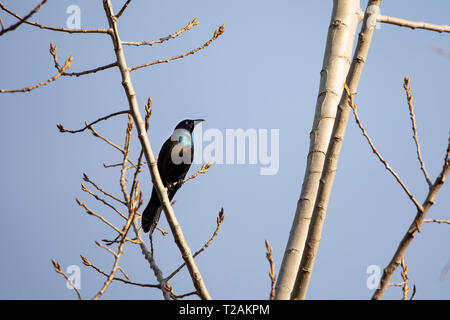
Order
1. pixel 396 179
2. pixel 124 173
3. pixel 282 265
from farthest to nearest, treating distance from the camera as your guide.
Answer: pixel 124 173, pixel 282 265, pixel 396 179

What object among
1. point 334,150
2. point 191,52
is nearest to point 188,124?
point 191,52

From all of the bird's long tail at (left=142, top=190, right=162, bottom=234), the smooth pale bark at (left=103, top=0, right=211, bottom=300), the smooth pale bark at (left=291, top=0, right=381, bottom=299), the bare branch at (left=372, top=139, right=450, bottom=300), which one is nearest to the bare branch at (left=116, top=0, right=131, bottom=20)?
the smooth pale bark at (left=103, top=0, right=211, bottom=300)

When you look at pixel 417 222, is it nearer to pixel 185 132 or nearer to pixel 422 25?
pixel 422 25

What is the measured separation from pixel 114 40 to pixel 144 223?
2903 millimetres

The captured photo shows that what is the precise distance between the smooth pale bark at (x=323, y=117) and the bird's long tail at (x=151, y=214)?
8.22 ft

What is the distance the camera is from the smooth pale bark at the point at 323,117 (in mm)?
3232

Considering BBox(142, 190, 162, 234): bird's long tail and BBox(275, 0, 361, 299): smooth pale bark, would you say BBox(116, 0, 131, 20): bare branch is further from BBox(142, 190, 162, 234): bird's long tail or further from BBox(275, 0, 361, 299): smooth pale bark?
BBox(142, 190, 162, 234): bird's long tail

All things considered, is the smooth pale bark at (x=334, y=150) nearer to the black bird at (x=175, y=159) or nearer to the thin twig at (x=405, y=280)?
the thin twig at (x=405, y=280)

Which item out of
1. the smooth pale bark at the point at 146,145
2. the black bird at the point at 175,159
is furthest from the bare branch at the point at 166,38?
the black bird at the point at 175,159

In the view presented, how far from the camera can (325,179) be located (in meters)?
2.95

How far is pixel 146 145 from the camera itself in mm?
2967
